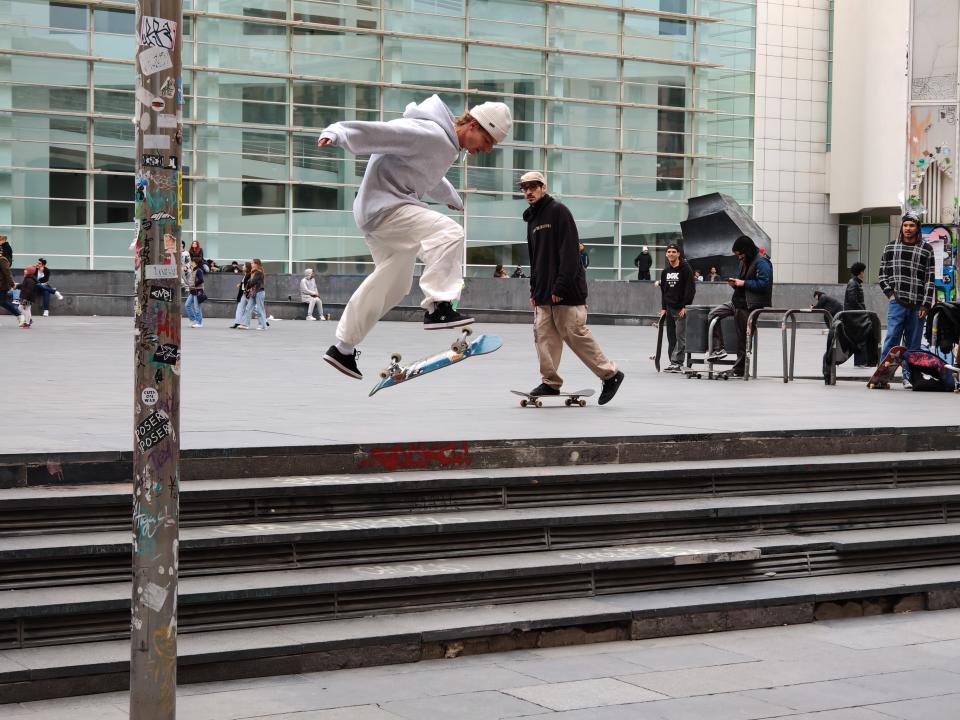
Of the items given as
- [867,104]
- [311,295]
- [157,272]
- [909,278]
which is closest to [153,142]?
[157,272]

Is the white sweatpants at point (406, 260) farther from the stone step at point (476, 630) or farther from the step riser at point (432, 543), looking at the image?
the stone step at point (476, 630)

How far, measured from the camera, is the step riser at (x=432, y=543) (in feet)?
17.5

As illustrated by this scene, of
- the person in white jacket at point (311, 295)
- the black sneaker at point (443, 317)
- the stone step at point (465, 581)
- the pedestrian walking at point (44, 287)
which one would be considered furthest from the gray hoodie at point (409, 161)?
the person in white jacket at point (311, 295)

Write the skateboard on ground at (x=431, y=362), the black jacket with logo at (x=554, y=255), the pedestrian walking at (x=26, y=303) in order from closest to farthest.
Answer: the skateboard on ground at (x=431, y=362) < the black jacket with logo at (x=554, y=255) < the pedestrian walking at (x=26, y=303)

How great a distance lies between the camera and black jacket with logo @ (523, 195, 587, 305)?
1024 centimetres

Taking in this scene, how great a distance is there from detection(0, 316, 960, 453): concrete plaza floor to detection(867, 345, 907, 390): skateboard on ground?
0.25 m

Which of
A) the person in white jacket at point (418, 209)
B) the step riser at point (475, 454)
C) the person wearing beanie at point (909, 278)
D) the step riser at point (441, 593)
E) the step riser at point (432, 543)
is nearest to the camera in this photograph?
the step riser at point (441, 593)

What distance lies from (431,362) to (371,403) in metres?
1.75

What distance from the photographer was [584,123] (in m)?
51.8

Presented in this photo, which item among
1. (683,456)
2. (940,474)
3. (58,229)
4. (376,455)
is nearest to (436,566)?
Answer: (376,455)

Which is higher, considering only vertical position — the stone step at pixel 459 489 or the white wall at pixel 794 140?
the white wall at pixel 794 140

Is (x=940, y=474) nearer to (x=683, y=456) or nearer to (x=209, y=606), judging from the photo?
(x=683, y=456)

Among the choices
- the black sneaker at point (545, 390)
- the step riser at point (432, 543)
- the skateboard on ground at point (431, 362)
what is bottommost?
the step riser at point (432, 543)

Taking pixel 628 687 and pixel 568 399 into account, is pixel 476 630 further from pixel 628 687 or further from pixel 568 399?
pixel 568 399
